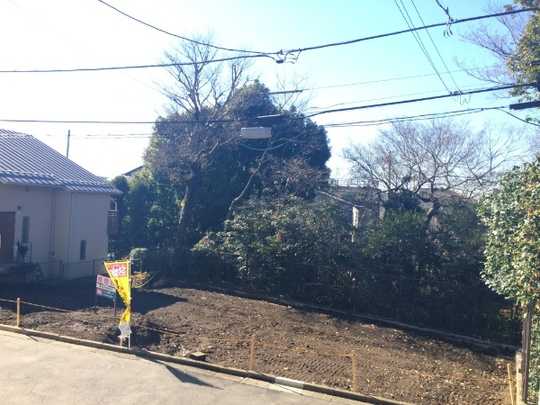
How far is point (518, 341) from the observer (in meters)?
14.7

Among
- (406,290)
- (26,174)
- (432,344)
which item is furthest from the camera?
(26,174)

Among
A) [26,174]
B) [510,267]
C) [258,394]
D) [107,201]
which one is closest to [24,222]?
[26,174]

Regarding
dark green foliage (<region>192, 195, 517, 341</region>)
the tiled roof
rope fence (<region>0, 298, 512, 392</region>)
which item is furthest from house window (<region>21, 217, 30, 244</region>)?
dark green foliage (<region>192, 195, 517, 341</region>)

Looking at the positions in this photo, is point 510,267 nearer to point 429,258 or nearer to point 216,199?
point 429,258

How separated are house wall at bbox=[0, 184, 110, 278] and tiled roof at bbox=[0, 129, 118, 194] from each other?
20.9 inches

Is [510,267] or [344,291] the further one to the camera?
[344,291]

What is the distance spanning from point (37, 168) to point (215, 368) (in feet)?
46.1

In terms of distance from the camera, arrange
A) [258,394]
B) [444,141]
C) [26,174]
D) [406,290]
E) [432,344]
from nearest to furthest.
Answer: [258,394], [432,344], [406,290], [26,174], [444,141]

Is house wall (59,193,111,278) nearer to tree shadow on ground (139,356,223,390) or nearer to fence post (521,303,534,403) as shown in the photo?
tree shadow on ground (139,356,223,390)

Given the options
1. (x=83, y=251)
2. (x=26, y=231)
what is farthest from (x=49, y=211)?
(x=83, y=251)

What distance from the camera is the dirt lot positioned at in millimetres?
9789

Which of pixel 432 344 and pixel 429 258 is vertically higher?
pixel 429 258

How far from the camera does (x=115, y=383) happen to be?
8398 mm

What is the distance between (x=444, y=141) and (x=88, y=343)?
56.8ft
